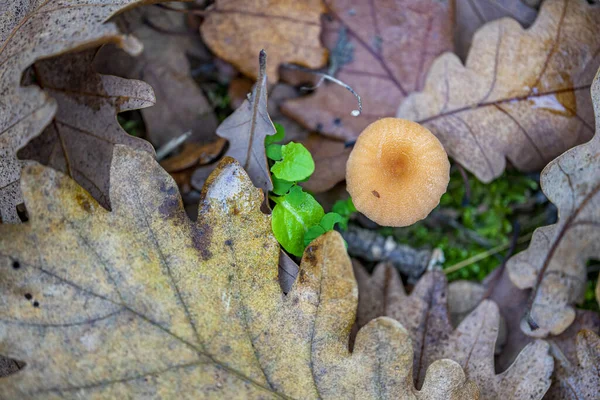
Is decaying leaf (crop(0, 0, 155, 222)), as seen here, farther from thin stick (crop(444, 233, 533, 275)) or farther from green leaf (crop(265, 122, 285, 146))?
thin stick (crop(444, 233, 533, 275))

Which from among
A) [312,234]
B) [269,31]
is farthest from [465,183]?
[269,31]

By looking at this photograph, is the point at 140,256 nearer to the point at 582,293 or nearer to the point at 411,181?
the point at 411,181

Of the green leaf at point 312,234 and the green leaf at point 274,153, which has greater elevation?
the green leaf at point 274,153

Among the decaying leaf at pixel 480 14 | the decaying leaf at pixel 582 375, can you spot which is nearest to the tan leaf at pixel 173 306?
the decaying leaf at pixel 582 375

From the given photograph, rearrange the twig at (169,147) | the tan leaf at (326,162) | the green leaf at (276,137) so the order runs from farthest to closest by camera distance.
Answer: the twig at (169,147), the tan leaf at (326,162), the green leaf at (276,137)

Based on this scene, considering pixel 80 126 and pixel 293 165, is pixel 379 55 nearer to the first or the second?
pixel 293 165

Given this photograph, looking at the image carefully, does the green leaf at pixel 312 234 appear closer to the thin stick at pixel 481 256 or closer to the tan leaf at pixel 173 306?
the tan leaf at pixel 173 306

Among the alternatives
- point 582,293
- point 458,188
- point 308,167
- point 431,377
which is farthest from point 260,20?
point 582,293
